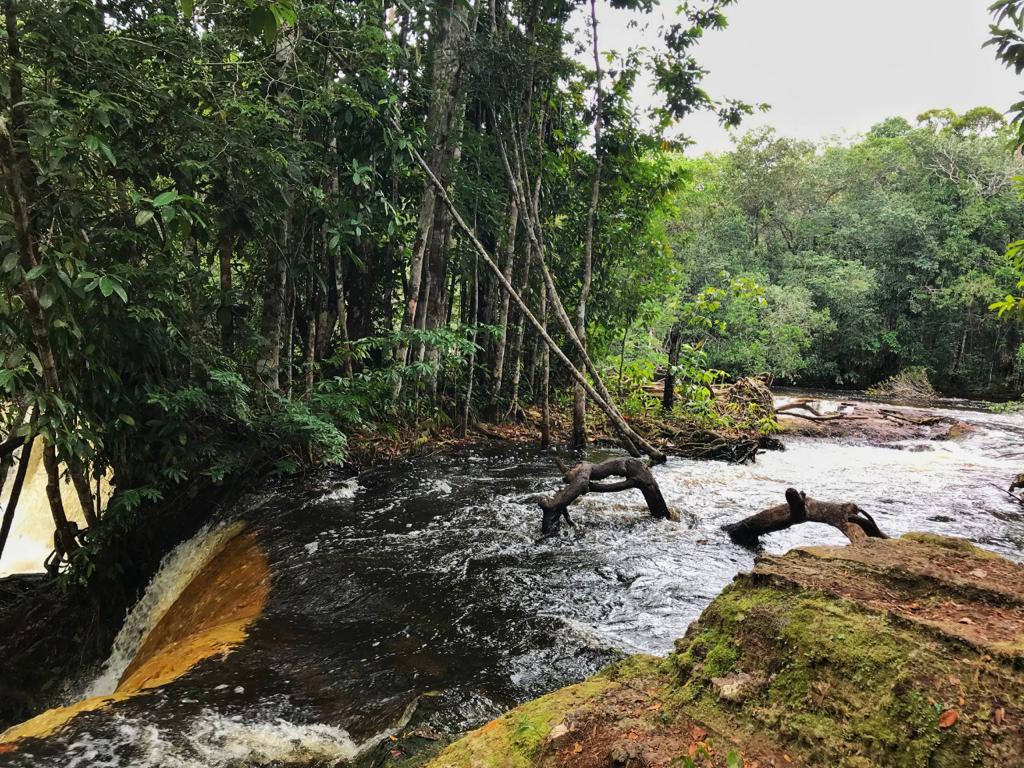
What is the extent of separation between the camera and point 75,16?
3689 millimetres

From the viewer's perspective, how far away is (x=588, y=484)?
5414 millimetres

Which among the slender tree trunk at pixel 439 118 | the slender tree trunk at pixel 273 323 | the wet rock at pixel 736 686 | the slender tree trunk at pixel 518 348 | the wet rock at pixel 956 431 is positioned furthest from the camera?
the wet rock at pixel 956 431

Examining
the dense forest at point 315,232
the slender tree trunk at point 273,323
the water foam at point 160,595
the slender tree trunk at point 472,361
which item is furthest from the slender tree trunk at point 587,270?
the water foam at point 160,595

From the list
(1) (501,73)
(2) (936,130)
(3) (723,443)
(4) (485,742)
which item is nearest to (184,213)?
(4) (485,742)

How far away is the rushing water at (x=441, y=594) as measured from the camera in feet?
8.58

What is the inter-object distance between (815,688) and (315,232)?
25.6 ft

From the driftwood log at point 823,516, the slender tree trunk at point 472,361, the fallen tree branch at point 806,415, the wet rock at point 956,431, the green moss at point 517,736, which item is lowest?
the wet rock at point 956,431

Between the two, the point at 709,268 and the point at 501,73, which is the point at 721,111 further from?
the point at 709,268

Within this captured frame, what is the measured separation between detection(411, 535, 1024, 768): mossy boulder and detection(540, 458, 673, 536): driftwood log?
10.8ft

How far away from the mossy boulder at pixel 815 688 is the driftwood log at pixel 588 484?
3.28m

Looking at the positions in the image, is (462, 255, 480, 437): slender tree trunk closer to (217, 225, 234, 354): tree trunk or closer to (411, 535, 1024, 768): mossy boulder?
(217, 225, 234, 354): tree trunk

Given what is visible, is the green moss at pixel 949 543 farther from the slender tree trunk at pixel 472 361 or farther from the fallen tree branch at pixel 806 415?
the fallen tree branch at pixel 806 415

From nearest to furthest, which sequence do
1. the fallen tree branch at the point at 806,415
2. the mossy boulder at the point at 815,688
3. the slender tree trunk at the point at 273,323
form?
the mossy boulder at the point at 815,688, the slender tree trunk at the point at 273,323, the fallen tree branch at the point at 806,415

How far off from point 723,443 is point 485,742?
29.6 feet
